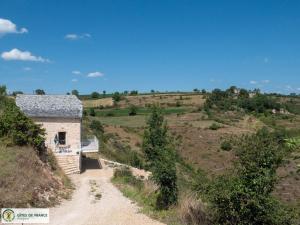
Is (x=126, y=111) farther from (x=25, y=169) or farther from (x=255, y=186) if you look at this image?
(x=255, y=186)

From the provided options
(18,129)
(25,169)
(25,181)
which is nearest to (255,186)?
(25,181)

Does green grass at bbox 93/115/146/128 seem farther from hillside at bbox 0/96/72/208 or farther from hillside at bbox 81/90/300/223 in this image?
hillside at bbox 0/96/72/208

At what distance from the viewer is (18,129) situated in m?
23.5

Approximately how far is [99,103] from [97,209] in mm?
87239

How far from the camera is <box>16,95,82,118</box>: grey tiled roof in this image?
1069 inches

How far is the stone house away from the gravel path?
333cm

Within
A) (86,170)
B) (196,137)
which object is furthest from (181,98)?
(86,170)

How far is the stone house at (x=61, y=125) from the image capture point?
1068 inches

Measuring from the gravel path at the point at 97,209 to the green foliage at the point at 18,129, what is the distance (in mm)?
3670

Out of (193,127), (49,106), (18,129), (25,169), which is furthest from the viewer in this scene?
(193,127)

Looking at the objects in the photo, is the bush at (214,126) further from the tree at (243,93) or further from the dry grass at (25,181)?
the dry grass at (25,181)

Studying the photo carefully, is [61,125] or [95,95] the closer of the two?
[61,125]

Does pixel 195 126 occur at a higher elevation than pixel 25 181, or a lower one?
lower

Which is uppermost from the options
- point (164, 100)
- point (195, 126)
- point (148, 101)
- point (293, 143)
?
point (293, 143)
